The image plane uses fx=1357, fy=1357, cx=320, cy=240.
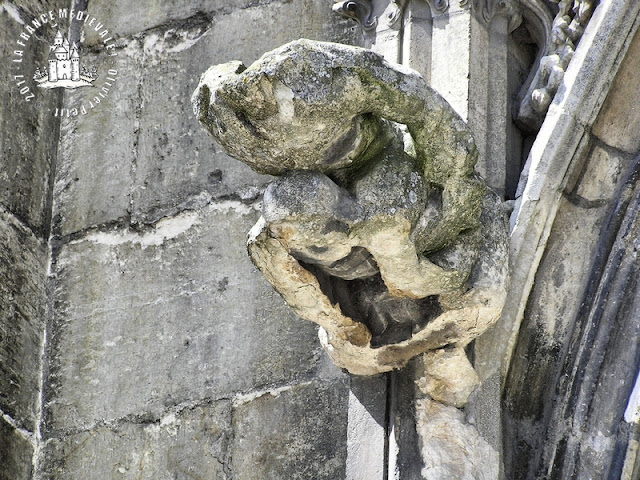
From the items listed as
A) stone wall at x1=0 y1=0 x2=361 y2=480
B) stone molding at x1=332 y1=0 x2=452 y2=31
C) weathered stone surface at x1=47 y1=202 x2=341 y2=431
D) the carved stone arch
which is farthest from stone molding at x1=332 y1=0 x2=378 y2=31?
weathered stone surface at x1=47 y1=202 x2=341 y2=431

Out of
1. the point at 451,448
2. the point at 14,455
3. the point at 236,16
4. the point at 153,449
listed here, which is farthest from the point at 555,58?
the point at 14,455

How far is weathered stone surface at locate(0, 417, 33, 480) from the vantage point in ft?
11.8

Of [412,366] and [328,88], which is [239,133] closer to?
[328,88]

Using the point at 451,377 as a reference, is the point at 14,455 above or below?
below

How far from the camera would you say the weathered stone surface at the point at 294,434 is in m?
3.33

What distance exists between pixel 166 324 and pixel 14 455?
1.75 ft

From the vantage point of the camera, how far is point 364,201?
2715 millimetres

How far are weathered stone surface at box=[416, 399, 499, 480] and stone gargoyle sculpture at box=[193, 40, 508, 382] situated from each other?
0.13m

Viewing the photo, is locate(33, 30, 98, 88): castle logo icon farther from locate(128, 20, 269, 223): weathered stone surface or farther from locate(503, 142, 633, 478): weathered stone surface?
locate(503, 142, 633, 478): weathered stone surface

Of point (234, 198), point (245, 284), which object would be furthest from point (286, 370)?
point (234, 198)

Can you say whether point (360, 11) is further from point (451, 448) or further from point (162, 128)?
point (451, 448)

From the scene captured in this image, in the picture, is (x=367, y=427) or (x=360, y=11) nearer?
(x=367, y=427)

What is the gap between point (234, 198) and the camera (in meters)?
3.72

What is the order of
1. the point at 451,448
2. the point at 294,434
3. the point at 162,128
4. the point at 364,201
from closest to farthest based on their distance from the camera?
1. the point at 364,201
2. the point at 451,448
3. the point at 294,434
4. the point at 162,128
